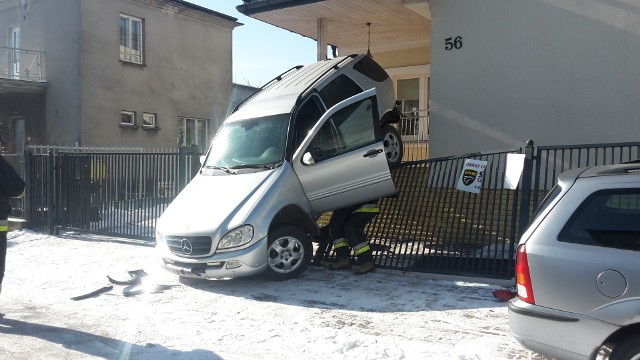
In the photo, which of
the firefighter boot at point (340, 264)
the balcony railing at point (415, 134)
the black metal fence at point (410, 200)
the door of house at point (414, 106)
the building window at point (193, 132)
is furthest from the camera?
the building window at point (193, 132)

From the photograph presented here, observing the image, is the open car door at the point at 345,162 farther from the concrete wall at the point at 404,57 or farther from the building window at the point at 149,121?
the building window at the point at 149,121

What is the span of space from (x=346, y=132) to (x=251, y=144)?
1.38 meters

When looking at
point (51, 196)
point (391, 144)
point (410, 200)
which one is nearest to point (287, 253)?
point (410, 200)

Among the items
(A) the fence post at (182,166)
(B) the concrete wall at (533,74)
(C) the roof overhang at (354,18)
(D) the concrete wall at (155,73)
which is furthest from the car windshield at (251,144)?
A: (D) the concrete wall at (155,73)

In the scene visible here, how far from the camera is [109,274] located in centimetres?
768

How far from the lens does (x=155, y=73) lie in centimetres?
2014

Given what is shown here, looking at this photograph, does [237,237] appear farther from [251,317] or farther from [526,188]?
[526,188]

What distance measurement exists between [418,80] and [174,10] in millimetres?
11017

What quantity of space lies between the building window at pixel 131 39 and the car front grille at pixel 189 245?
46.3ft

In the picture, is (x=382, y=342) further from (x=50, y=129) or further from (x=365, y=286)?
(x=50, y=129)

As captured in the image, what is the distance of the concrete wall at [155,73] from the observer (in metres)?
18.0

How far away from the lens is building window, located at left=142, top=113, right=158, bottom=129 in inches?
783

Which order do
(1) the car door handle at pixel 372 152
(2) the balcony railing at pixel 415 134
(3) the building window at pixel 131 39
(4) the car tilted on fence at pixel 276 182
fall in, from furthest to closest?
1. (3) the building window at pixel 131 39
2. (2) the balcony railing at pixel 415 134
3. (1) the car door handle at pixel 372 152
4. (4) the car tilted on fence at pixel 276 182

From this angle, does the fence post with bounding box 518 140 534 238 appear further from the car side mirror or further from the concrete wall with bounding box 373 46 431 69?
the concrete wall with bounding box 373 46 431 69
